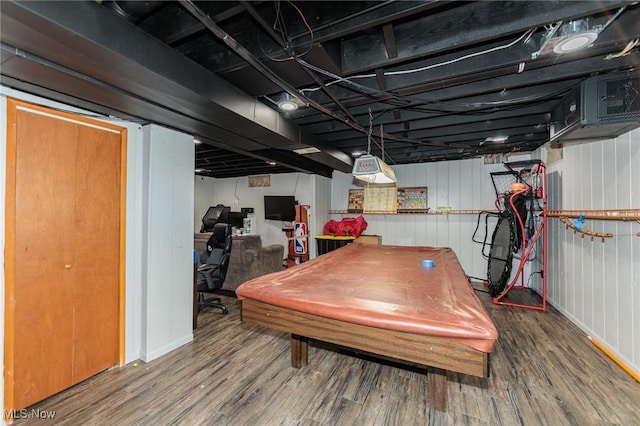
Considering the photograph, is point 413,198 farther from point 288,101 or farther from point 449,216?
point 288,101

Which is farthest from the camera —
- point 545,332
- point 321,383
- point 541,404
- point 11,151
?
point 545,332

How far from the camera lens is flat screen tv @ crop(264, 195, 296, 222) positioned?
6738 millimetres

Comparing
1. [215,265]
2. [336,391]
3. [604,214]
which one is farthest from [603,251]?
[215,265]

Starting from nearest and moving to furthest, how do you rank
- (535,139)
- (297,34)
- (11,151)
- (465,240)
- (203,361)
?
1. (297,34)
2. (11,151)
3. (203,361)
4. (535,139)
5. (465,240)

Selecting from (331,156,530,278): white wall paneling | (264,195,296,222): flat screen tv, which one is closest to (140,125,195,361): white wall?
(264,195,296,222): flat screen tv

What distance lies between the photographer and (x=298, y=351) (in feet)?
8.13

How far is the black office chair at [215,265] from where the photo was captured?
145 inches

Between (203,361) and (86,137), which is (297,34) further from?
(203,361)

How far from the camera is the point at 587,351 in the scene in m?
2.71

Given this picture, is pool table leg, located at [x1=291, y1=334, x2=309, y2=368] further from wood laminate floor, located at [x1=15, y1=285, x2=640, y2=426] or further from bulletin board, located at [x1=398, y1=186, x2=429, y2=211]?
bulletin board, located at [x1=398, y1=186, x2=429, y2=211]

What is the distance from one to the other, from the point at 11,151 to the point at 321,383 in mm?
2901

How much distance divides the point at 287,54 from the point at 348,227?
489 cm

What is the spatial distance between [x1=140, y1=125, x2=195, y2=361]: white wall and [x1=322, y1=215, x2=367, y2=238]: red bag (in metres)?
3.81

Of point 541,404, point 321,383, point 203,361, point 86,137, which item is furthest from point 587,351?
point 86,137
